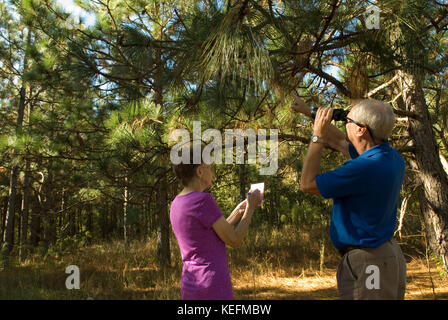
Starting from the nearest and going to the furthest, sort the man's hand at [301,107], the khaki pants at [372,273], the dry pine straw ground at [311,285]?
the khaki pants at [372,273] < the man's hand at [301,107] < the dry pine straw ground at [311,285]

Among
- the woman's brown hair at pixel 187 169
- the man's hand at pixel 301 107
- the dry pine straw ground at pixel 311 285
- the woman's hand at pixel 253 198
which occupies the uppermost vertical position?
the man's hand at pixel 301 107

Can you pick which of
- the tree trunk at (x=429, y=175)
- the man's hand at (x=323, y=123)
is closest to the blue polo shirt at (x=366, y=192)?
the man's hand at (x=323, y=123)

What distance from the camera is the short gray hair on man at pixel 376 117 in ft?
4.50

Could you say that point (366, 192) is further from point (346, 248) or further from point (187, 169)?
point (187, 169)

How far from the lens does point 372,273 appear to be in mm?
1276

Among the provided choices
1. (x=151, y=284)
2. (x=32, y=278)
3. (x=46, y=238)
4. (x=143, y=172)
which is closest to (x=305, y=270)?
(x=151, y=284)

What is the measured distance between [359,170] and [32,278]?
557 centimetres

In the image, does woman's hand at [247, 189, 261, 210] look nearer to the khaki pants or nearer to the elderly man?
the elderly man

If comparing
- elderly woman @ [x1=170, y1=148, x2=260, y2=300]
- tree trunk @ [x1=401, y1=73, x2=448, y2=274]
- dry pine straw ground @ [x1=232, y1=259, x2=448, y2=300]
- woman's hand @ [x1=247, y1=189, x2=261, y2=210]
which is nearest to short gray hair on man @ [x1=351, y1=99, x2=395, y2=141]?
woman's hand @ [x1=247, y1=189, x2=261, y2=210]

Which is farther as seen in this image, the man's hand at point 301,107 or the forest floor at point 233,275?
the forest floor at point 233,275

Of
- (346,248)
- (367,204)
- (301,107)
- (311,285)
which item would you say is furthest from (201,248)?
(311,285)

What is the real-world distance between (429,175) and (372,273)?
2574mm

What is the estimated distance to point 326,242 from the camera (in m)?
6.57

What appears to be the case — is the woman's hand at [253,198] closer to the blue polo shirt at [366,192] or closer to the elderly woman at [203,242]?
the elderly woman at [203,242]
